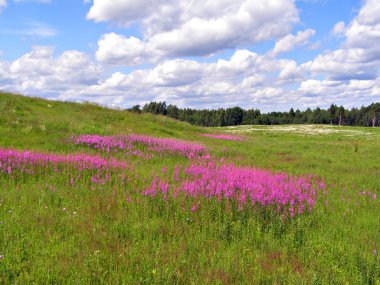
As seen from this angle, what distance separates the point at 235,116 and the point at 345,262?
15229cm

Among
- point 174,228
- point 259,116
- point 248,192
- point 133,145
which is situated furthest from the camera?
point 259,116

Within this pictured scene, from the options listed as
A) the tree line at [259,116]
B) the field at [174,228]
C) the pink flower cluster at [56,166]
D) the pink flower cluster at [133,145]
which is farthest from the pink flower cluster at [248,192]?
the tree line at [259,116]

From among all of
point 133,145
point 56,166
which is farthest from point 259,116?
point 56,166

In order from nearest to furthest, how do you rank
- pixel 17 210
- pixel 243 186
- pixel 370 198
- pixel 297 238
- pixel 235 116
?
pixel 297 238 < pixel 17 210 < pixel 243 186 < pixel 370 198 < pixel 235 116

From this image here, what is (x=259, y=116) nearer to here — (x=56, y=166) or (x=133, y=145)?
(x=133, y=145)

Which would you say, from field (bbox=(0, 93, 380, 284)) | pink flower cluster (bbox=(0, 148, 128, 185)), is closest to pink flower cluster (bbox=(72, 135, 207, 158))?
pink flower cluster (bbox=(0, 148, 128, 185))

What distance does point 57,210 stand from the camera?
6094mm

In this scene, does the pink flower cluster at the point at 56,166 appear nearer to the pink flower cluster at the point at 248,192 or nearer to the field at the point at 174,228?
the field at the point at 174,228

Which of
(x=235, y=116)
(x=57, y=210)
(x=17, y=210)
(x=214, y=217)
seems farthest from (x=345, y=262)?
(x=235, y=116)

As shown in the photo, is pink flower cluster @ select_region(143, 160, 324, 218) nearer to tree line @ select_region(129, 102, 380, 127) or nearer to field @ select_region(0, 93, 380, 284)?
field @ select_region(0, 93, 380, 284)

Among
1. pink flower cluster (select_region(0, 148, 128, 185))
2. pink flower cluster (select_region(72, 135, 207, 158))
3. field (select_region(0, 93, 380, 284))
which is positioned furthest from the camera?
pink flower cluster (select_region(72, 135, 207, 158))

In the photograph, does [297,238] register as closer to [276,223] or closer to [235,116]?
[276,223]

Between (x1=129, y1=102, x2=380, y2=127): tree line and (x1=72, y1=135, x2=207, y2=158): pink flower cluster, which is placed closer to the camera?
(x1=72, y1=135, x2=207, y2=158): pink flower cluster

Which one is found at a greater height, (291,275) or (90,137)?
(90,137)
